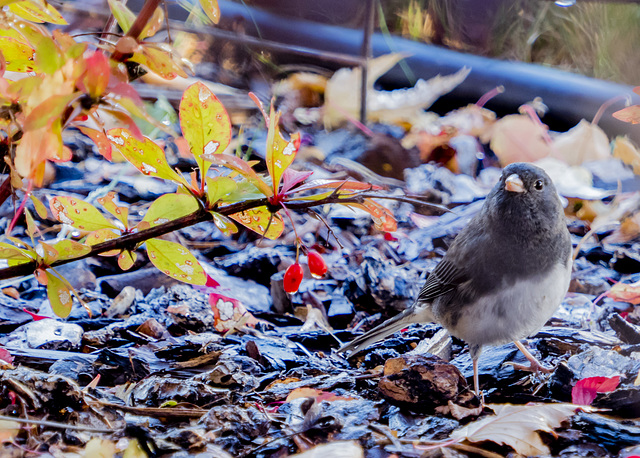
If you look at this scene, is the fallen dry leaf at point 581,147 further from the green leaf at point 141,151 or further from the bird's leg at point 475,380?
the green leaf at point 141,151

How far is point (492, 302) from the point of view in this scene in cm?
104

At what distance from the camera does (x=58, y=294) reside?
0.73 meters

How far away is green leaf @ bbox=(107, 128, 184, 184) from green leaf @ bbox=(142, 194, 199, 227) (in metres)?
0.02

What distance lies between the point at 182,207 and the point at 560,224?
0.68 m

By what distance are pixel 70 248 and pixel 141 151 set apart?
141 mm

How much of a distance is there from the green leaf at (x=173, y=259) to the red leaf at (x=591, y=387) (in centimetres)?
56

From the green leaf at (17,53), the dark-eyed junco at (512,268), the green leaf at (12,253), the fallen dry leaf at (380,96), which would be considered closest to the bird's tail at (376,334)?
the dark-eyed junco at (512,268)

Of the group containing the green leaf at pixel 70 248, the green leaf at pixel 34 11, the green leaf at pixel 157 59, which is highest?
the green leaf at pixel 34 11

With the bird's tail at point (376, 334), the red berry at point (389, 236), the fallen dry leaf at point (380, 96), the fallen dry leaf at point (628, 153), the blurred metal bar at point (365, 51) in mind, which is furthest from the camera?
the fallen dry leaf at point (380, 96)

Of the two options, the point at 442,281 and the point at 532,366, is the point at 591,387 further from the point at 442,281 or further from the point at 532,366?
the point at 442,281

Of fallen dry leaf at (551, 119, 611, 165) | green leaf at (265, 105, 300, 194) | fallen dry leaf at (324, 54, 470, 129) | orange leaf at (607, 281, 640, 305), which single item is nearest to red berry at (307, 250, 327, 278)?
green leaf at (265, 105, 300, 194)

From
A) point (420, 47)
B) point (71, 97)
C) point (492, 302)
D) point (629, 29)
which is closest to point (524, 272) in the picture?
point (492, 302)

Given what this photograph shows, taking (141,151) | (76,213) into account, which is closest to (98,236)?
(76,213)

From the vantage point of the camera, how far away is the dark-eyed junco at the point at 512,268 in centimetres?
102
